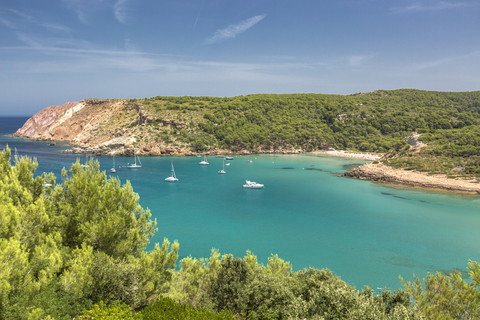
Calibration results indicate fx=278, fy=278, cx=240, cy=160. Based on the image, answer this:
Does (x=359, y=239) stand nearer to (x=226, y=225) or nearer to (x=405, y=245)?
(x=405, y=245)

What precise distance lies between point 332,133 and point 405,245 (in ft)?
301

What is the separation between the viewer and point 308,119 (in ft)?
411

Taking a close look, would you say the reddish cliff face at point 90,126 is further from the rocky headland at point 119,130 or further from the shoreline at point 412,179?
the shoreline at point 412,179

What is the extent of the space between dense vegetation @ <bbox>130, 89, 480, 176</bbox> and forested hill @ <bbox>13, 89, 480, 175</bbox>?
27 cm

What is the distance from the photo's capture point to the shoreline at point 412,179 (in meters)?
53.4

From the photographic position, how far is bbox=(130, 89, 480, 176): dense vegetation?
106 m

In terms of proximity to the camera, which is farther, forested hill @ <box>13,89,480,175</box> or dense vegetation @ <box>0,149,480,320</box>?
forested hill @ <box>13,89,480,175</box>

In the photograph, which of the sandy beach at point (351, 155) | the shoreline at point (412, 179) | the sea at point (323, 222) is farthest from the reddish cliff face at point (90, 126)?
the shoreline at point (412, 179)

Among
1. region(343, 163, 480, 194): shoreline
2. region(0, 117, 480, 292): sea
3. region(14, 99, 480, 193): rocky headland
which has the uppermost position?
region(14, 99, 480, 193): rocky headland

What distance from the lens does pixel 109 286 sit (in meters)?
12.3

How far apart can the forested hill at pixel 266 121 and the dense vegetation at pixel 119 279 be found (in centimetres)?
8377

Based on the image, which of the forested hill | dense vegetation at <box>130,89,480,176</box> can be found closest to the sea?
the forested hill

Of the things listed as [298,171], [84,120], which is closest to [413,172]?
[298,171]

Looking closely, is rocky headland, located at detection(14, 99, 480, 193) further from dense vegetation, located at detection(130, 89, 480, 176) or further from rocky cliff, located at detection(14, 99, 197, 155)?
dense vegetation, located at detection(130, 89, 480, 176)
